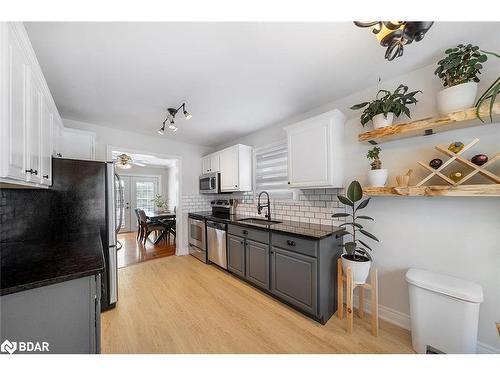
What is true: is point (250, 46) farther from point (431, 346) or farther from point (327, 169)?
point (431, 346)

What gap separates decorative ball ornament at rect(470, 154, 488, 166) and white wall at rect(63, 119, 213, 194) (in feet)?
13.3

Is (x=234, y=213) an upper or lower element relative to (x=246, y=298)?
upper

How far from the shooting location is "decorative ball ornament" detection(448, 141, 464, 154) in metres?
1.40

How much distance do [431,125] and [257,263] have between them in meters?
2.18

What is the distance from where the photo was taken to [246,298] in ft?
7.55

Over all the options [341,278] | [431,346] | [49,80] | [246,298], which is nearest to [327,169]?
[341,278]

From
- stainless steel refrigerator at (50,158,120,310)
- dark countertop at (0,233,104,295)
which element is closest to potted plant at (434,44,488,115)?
dark countertop at (0,233,104,295)

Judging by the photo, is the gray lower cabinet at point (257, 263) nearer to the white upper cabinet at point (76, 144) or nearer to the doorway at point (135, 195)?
the white upper cabinet at point (76, 144)

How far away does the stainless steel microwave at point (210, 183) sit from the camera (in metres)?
3.70

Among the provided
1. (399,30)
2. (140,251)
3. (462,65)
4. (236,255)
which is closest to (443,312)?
(462,65)

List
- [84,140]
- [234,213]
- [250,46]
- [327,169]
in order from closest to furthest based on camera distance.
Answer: [250,46] → [327,169] → [84,140] → [234,213]

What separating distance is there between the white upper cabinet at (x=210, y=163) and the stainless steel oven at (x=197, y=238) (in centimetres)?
106
